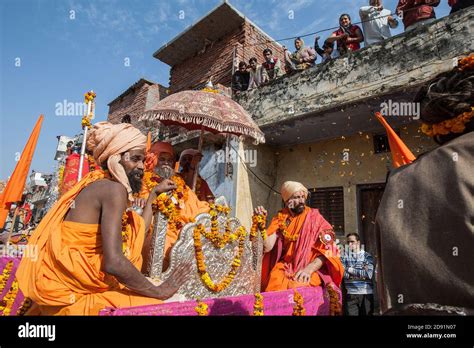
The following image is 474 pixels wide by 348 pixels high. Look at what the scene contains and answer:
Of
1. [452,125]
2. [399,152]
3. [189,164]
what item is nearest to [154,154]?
[189,164]

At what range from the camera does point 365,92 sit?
6.38m

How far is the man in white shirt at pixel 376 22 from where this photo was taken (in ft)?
22.1

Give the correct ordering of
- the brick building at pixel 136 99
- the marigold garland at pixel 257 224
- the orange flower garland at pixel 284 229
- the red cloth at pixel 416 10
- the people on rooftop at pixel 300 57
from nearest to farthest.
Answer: the marigold garland at pixel 257 224
the orange flower garland at pixel 284 229
the red cloth at pixel 416 10
the people on rooftop at pixel 300 57
the brick building at pixel 136 99

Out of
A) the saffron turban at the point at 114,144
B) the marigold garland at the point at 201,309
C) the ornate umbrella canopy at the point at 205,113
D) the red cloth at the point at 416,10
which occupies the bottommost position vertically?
the marigold garland at the point at 201,309

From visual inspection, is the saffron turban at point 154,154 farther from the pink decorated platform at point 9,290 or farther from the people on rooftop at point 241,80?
the people on rooftop at point 241,80

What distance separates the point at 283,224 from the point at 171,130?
314 inches

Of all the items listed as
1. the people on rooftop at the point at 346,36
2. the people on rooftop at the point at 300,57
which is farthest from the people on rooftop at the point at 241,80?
the people on rooftop at the point at 346,36

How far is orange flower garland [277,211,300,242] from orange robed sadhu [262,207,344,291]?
0.03 meters

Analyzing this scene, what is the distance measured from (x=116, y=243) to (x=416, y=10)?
7.12 metres

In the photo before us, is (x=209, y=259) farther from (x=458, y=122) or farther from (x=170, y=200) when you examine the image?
(x=458, y=122)

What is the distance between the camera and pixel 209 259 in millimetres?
2920

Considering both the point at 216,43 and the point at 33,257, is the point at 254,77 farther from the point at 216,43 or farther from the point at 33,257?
the point at 33,257

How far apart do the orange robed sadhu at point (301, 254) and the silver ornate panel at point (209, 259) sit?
55cm
